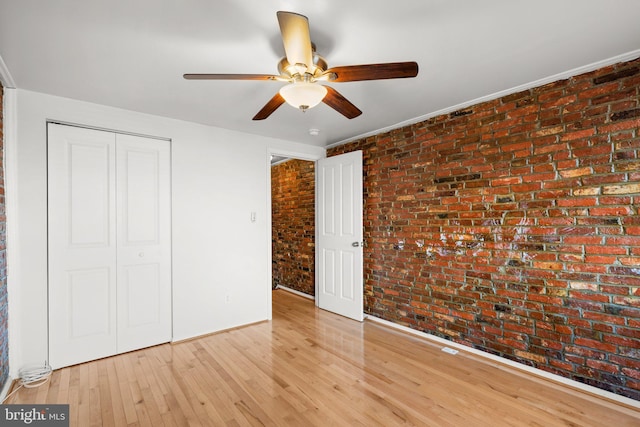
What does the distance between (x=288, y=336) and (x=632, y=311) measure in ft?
9.12

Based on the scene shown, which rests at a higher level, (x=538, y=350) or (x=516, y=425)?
(x=538, y=350)

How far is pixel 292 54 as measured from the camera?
155 cm

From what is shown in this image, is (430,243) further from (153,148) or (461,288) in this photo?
(153,148)

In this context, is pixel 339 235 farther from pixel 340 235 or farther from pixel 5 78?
pixel 5 78

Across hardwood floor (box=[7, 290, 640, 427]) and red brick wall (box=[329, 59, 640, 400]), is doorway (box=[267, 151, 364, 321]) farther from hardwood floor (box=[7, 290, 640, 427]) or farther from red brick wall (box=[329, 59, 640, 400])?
hardwood floor (box=[7, 290, 640, 427])

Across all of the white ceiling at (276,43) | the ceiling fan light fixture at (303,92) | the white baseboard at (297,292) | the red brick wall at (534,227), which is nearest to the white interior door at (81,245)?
the white ceiling at (276,43)

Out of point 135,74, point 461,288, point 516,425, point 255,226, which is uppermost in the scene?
point 135,74

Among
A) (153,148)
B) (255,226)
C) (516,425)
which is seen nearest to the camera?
→ (516,425)

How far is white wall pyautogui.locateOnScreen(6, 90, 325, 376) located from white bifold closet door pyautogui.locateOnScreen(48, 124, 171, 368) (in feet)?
0.28

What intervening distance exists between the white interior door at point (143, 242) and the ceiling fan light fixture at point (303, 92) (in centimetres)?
200

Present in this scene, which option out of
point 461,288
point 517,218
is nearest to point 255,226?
point 461,288

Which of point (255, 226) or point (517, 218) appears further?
point (255, 226)

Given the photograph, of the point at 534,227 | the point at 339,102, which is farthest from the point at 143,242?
the point at 534,227

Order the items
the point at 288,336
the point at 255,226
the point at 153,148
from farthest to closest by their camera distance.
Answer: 1. the point at 255,226
2. the point at 288,336
3. the point at 153,148
